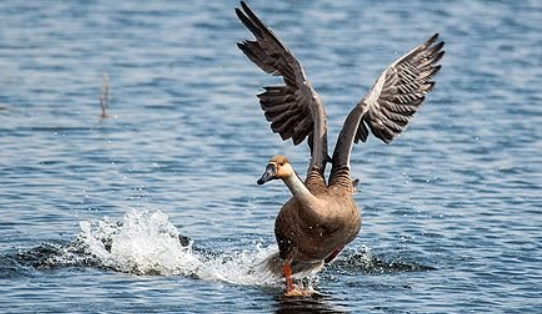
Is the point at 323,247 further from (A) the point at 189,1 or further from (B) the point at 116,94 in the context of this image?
(A) the point at 189,1

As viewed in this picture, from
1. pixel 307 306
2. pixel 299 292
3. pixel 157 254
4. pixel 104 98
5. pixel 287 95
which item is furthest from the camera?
pixel 104 98

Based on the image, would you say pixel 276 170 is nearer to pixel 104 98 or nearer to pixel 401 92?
pixel 401 92

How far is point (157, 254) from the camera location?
12.1 meters

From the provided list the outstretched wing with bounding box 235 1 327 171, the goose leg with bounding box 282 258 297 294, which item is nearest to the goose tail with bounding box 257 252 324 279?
the goose leg with bounding box 282 258 297 294

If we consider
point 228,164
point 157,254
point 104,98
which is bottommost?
point 228,164

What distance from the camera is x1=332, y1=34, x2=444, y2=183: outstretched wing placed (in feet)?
41.6

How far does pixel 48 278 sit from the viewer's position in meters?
Answer: 11.4

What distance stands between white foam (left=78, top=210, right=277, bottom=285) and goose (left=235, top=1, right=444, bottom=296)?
0.34 m

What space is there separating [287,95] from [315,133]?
62 cm

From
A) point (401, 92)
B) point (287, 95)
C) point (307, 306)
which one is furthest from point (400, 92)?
point (307, 306)

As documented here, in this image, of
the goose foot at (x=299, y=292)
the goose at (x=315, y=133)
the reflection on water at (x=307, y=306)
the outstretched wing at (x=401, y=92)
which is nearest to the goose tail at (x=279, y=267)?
the goose at (x=315, y=133)

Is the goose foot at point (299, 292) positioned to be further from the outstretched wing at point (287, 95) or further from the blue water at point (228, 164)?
the outstretched wing at point (287, 95)

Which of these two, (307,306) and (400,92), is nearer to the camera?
(307,306)

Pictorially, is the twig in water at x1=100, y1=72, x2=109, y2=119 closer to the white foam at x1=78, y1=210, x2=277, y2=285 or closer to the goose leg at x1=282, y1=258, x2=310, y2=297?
the white foam at x1=78, y1=210, x2=277, y2=285
